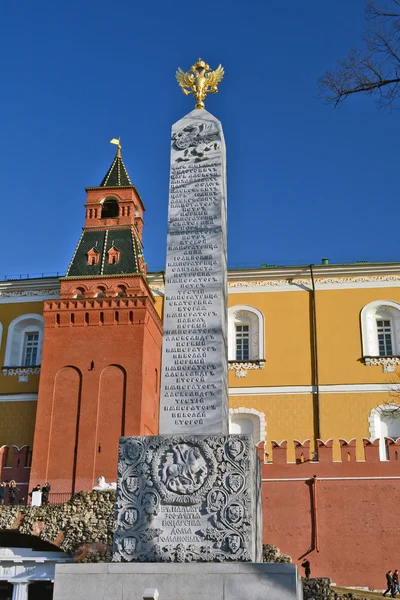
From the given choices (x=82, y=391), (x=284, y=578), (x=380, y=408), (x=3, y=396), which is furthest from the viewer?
(x=3, y=396)

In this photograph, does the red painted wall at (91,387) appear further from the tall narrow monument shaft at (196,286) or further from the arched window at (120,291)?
the tall narrow monument shaft at (196,286)

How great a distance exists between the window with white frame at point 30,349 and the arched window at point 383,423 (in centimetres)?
1320

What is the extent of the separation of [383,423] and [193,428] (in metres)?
21.0

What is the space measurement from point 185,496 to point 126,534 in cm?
82

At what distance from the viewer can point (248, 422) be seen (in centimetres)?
3095

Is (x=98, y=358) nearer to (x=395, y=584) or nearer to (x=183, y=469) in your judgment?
(x=395, y=584)

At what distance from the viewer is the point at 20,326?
33.5 meters

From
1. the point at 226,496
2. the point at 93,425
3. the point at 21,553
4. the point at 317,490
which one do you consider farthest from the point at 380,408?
the point at 226,496

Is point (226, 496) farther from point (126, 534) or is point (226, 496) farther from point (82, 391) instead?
point (82, 391)

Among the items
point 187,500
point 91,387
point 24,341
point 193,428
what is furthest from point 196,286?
point 24,341

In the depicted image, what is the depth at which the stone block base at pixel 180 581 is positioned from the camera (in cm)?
867

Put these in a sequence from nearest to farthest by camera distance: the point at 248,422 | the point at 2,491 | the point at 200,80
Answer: the point at 200,80 < the point at 2,491 < the point at 248,422

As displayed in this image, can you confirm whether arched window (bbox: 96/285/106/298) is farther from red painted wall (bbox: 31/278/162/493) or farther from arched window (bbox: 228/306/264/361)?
arched window (bbox: 228/306/264/361)

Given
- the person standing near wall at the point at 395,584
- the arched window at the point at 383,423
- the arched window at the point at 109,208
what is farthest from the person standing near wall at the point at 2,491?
the arched window at the point at 383,423
